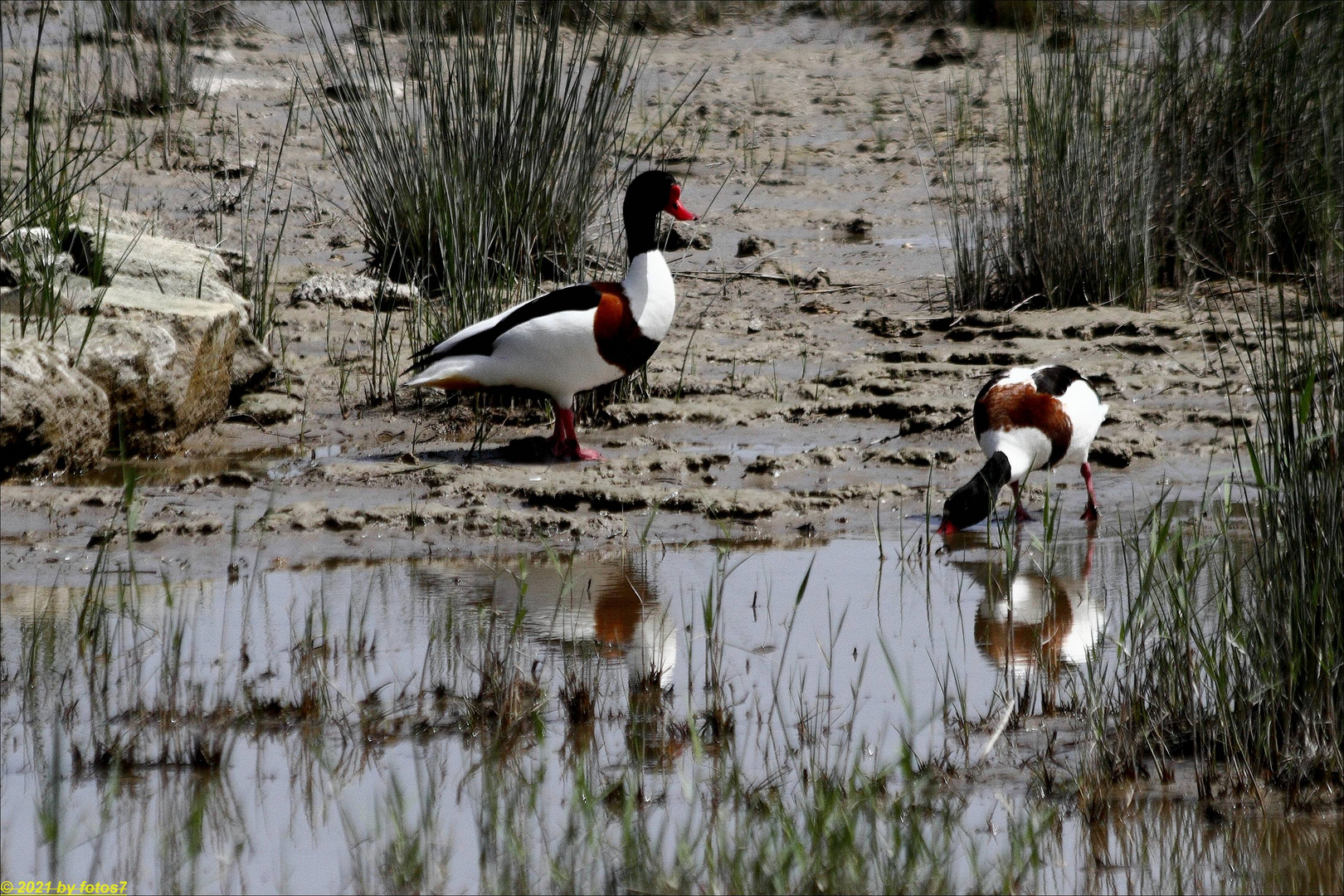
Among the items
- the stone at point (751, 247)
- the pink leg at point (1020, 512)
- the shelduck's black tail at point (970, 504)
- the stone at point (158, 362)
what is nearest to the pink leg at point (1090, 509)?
the pink leg at point (1020, 512)

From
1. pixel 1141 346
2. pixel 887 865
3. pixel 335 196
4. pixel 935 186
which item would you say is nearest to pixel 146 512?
pixel 887 865

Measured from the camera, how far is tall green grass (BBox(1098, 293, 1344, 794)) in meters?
2.80

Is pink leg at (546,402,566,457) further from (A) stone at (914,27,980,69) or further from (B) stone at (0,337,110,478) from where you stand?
(A) stone at (914,27,980,69)

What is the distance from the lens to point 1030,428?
5090 mm

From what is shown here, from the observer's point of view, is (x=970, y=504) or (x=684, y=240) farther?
(x=684, y=240)

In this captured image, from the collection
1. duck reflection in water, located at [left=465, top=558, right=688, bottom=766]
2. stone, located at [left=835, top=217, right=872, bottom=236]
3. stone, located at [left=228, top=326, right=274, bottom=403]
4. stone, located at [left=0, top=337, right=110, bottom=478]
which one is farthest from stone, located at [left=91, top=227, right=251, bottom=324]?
stone, located at [left=835, top=217, right=872, bottom=236]

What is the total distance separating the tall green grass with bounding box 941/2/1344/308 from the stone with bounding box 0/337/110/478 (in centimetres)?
425

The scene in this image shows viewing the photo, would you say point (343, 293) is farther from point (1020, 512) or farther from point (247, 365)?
point (1020, 512)

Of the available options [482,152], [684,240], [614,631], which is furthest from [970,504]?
[684,240]

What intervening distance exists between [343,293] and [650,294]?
250 centimetres

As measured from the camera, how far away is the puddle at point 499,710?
2.55m

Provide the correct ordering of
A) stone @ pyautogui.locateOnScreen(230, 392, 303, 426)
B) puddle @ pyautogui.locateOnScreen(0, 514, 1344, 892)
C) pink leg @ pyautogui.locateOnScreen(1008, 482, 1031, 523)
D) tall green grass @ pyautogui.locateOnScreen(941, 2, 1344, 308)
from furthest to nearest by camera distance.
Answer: tall green grass @ pyautogui.locateOnScreen(941, 2, 1344, 308) → stone @ pyautogui.locateOnScreen(230, 392, 303, 426) → pink leg @ pyautogui.locateOnScreen(1008, 482, 1031, 523) → puddle @ pyautogui.locateOnScreen(0, 514, 1344, 892)

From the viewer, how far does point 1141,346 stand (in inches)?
275

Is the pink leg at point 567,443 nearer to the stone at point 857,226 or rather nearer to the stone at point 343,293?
the stone at point 343,293
